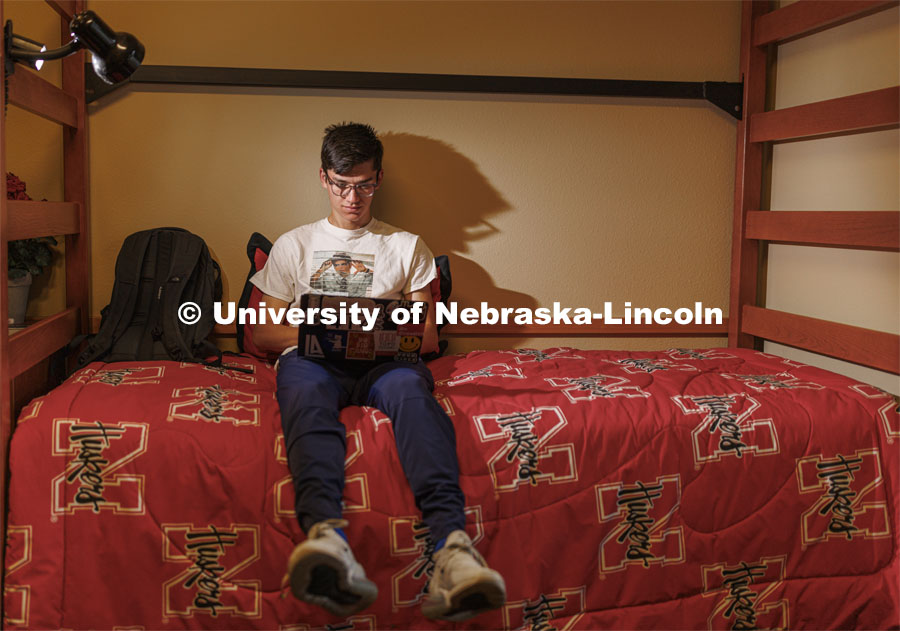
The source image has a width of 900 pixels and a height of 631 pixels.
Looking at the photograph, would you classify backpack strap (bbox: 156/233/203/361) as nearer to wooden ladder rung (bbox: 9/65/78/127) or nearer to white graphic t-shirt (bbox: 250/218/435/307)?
white graphic t-shirt (bbox: 250/218/435/307)

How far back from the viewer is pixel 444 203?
2.62 meters

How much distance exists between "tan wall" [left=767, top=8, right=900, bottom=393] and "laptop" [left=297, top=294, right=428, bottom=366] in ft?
4.32

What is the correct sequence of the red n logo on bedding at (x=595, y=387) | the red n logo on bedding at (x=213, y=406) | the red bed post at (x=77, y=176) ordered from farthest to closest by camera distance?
the red bed post at (x=77, y=176) → the red n logo on bedding at (x=595, y=387) → the red n logo on bedding at (x=213, y=406)

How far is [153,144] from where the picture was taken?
2.46 metres

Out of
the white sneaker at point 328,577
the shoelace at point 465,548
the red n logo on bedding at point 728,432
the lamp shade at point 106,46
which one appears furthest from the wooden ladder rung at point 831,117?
the lamp shade at point 106,46

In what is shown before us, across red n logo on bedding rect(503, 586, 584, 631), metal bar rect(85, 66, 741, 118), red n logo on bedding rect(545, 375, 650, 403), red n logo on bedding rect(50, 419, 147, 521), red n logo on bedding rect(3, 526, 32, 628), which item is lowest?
red n logo on bedding rect(503, 586, 584, 631)

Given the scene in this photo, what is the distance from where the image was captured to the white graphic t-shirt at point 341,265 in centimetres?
224

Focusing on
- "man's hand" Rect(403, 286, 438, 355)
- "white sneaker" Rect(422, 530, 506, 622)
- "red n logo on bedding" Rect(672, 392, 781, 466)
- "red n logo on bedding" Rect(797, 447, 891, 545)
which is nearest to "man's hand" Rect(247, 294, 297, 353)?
"man's hand" Rect(403, 286, 438, 355)

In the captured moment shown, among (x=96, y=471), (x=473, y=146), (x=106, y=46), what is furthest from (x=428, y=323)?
(x=106, y=46)

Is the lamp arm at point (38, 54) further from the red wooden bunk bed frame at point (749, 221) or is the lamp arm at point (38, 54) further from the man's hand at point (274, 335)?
the man's hand at point (274, 335)

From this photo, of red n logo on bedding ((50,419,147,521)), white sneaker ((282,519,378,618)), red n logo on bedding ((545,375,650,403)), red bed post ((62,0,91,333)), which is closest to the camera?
white sneaker ((282,519,378,618))

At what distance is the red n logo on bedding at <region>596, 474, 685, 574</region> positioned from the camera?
181 centimetres

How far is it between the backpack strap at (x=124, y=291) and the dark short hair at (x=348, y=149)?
64cm

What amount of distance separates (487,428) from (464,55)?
1352mm
